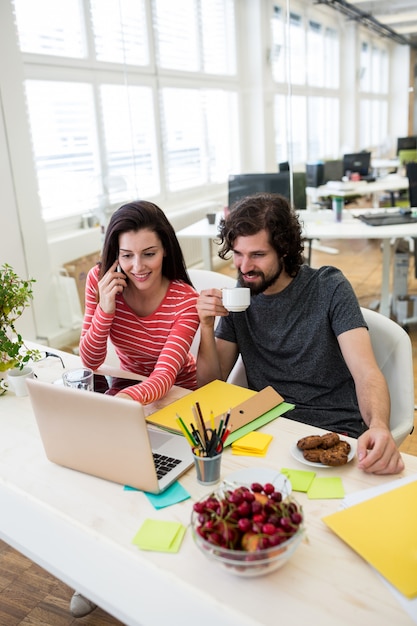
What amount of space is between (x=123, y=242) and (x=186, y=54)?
3225 mm

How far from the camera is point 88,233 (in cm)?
407

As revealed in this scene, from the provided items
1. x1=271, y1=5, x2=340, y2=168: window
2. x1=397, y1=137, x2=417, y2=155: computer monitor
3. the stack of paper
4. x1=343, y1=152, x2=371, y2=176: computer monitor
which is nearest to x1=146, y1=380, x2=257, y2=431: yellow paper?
Result: the stack of paper

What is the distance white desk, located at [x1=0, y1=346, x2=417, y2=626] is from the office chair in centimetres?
38

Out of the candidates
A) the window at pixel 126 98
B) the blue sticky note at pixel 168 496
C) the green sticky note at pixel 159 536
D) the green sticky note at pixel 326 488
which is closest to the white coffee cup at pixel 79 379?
the blue sticky note at pixel 168 496

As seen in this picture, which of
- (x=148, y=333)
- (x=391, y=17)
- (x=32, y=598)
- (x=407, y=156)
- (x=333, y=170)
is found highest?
(x=391, y=17)

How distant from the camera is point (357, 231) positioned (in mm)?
3748

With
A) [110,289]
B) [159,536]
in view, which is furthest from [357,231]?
[159,536]

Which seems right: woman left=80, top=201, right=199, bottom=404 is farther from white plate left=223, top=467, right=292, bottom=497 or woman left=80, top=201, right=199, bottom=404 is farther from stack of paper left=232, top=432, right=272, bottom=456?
white plate left=223, top=467, right=292, bottom=497

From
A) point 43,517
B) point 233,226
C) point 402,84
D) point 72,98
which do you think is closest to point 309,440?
point 43,517

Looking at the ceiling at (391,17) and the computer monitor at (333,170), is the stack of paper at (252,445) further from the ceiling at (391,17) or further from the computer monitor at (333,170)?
the computer monitor at (333,170)

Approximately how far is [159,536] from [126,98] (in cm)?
392

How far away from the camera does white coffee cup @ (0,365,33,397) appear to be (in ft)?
5.15

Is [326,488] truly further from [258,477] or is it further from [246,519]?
[246,519]

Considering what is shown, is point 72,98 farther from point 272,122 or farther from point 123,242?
point 123,242
